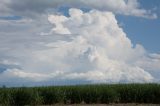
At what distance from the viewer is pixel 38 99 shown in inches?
1465

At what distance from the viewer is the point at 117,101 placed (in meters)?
39.6

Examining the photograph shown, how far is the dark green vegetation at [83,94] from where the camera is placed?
122 feet

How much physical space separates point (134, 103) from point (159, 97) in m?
2.93

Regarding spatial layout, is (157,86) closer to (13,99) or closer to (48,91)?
(48,91)

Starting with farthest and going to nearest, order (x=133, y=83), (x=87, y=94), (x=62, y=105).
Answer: (x=133, y=83), (x=87, y=94), (x=62, y=105)

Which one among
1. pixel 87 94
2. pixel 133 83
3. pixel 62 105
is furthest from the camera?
pixel 133 83

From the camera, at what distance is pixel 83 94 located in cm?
3922

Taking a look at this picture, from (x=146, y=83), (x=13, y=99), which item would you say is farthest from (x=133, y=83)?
(x=13, y=99)

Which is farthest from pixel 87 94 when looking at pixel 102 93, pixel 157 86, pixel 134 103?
pixel 157 86

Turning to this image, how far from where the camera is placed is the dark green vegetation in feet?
122

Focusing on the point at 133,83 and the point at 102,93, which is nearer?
the point at 102,93

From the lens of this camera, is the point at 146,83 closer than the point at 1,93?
No

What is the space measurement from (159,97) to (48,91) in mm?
9751

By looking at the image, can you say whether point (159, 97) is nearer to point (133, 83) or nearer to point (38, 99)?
point (133, 83)
